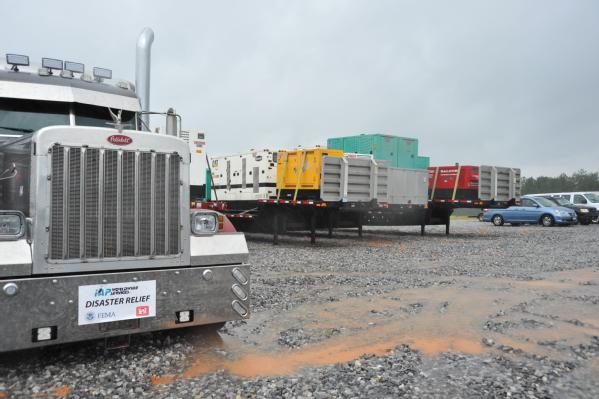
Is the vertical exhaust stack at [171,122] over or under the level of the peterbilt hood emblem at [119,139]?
over

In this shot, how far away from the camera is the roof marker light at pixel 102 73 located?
20.2 ft

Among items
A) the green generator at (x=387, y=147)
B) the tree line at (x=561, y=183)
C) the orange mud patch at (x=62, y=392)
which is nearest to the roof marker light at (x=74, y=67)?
the orange mud patch at (x=62, y=392)

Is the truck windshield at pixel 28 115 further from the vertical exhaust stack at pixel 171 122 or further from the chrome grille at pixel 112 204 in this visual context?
the chrome grille at pixel 112 204

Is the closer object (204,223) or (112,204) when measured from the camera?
(112,204)

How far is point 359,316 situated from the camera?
601cm

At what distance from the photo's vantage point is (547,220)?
24.2 m

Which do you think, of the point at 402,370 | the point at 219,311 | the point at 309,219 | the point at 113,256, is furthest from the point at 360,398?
the point at 309,219

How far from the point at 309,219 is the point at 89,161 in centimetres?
1133

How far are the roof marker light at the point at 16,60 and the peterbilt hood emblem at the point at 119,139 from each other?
8.13 ft

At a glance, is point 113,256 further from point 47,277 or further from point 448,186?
point 448,186

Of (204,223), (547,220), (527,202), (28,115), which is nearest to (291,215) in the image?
(28,115)

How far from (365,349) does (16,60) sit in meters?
4.78

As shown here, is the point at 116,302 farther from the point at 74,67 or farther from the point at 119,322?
the point at 74,67

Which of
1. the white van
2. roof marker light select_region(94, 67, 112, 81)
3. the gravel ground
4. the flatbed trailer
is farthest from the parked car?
roof marker light select_region(94, 67, 112, 81)
